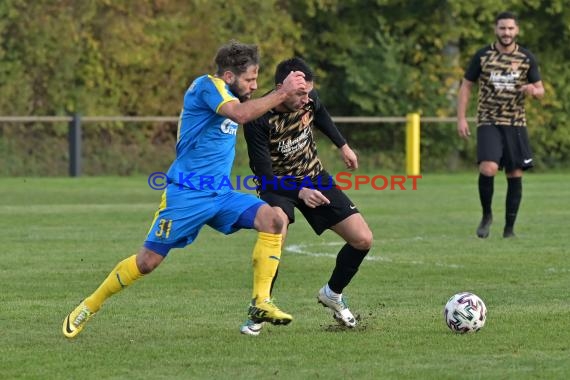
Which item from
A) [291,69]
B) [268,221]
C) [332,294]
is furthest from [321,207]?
[291,69]

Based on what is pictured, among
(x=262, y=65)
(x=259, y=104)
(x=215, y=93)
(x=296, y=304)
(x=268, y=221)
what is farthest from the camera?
Answer: (x=262, y=65)

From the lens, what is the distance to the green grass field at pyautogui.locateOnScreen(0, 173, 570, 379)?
6590 millimetres

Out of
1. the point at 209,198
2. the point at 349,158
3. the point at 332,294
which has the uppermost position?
the point at 349,158

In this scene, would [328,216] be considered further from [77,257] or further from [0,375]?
[77,257]

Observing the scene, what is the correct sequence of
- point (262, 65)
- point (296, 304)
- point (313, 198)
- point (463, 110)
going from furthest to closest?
point (262, 65) < point (463, 110) < point (296, 304) < point (313, 198)

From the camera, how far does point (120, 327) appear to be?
311 inches

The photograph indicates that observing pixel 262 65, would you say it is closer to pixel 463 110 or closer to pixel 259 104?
pixel 463 110

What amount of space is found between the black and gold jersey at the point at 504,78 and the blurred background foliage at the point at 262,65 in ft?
55.0

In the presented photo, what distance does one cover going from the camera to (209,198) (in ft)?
24.7

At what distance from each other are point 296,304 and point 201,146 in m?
1.78

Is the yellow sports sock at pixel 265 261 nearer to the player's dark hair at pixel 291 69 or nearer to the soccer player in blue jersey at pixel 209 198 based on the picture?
the soccer player in blue jersey at pixel 209 198

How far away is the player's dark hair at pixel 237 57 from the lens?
740 centimetres

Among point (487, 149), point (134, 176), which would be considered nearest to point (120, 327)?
point (487, 149)

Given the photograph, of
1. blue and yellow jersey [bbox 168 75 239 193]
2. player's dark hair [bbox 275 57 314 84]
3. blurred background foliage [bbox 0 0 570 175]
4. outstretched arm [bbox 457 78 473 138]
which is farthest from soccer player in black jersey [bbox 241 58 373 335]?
blurred background foliage [bbox 0 0 570 175]
